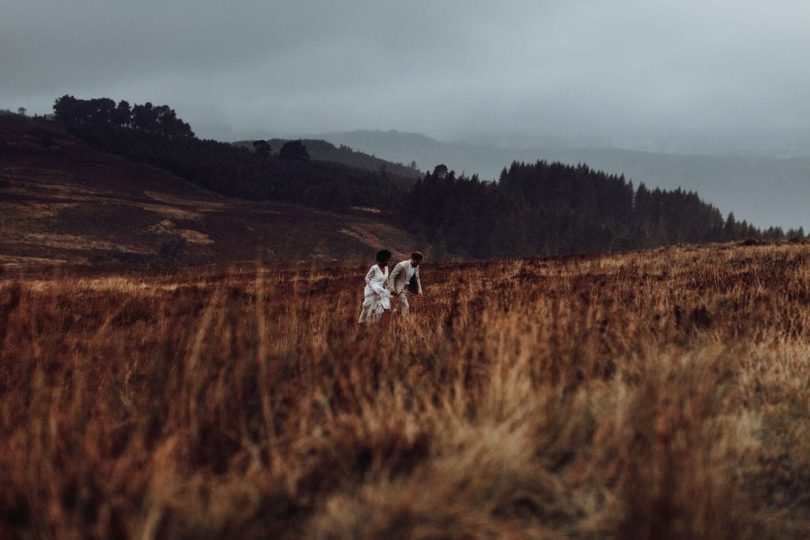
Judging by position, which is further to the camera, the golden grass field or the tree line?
the tree line

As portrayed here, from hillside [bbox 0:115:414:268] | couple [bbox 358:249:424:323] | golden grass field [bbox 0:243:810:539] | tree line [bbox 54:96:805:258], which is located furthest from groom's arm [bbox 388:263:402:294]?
→ tree line [bbox 54:96:805:258]

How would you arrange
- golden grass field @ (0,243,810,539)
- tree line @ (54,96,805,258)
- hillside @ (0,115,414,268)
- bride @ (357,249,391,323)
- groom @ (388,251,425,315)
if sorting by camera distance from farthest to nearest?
tree line @ (54,96,805,258), hillside @ (0,115,414,268), groom @ (388,251,425,315), bride @ (357,249,391,323), golden grass field @ (0,243,810,539)

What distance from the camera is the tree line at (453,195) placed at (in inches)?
3568

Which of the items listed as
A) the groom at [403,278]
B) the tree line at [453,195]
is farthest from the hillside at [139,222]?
the groom at [403,278]

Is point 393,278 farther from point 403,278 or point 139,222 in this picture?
point 139,222

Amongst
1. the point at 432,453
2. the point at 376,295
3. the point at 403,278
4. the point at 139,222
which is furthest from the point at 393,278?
the point at 139,222

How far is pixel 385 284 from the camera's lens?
984 centimetres

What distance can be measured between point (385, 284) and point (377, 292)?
10.8 inches

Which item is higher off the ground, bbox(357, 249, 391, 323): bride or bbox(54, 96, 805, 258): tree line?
bbox(54, 96, 805, 258): tree line

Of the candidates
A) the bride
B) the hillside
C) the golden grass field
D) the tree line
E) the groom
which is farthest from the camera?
the tree line

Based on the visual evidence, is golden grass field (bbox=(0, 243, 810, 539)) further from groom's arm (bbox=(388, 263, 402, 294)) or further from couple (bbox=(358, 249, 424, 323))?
groom's arm (bbox=(388, 263, 402, 294))

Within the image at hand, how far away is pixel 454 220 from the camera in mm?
88625

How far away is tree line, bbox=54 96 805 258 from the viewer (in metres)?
90.6

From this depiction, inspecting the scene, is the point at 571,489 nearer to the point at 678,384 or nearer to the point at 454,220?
the point at 678,384
